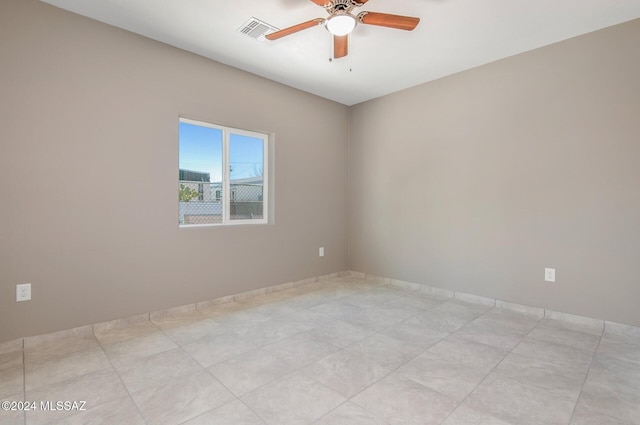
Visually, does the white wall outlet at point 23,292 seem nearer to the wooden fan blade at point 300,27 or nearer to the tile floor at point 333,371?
the tile floor at point 333,371

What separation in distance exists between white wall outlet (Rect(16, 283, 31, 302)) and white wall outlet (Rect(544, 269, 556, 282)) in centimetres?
446

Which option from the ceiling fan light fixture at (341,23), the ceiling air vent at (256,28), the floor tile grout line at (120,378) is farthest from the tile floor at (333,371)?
the ceiling air vent at (256,28)

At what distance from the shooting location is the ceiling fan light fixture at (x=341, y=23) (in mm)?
2049

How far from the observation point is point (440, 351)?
7.42ft

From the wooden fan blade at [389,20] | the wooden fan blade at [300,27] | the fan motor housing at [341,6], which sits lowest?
the wooden fan blade at [389,20]

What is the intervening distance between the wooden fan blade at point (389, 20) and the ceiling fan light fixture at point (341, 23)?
0.07m

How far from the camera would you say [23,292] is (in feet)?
7.50

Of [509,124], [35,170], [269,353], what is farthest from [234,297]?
[509,124]

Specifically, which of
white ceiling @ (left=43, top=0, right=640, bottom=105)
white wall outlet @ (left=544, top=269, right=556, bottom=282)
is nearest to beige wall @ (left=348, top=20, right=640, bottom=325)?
white wall outlet @ (left=544, top=269, right=556, bottom=282)

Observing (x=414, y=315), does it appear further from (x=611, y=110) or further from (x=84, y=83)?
(x=84, y=83)

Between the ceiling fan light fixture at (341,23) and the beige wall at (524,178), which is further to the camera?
the beige wall at (524,178)

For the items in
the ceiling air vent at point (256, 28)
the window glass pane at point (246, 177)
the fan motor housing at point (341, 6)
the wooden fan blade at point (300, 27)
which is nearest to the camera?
the fan motor housing at point (341, 6)

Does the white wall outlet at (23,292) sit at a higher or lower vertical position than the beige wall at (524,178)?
lower

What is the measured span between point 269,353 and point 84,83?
2616 mm
